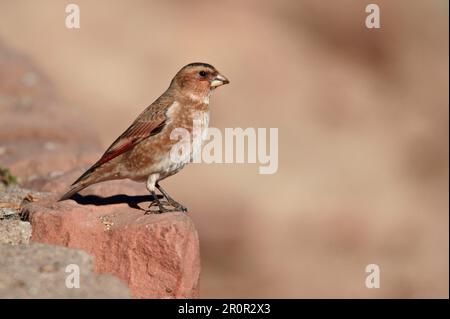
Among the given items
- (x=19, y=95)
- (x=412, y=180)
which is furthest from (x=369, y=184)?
(x=19, y=95)

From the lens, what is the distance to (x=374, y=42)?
20281mm

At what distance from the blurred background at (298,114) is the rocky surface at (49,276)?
759 cm

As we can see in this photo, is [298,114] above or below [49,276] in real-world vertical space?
above

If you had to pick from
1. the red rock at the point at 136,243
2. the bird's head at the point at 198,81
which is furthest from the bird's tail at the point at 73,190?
the bird's head at the point at 198,81

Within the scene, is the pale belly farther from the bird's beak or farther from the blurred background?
the blurred background

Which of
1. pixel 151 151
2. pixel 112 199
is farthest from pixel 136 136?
pixel 112 199

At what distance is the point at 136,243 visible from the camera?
16.9 ft

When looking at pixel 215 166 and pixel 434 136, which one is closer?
pixel 215 166

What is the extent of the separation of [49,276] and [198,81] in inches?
98.3

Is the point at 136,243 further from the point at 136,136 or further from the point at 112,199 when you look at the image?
the point at 136,136

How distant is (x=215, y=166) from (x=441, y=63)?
24.9 feet

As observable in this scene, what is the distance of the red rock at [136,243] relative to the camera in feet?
16.6

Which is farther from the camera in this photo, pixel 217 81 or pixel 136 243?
pixel 217 81

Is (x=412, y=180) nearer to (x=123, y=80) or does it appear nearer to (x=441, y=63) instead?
(x=441, y=63)
